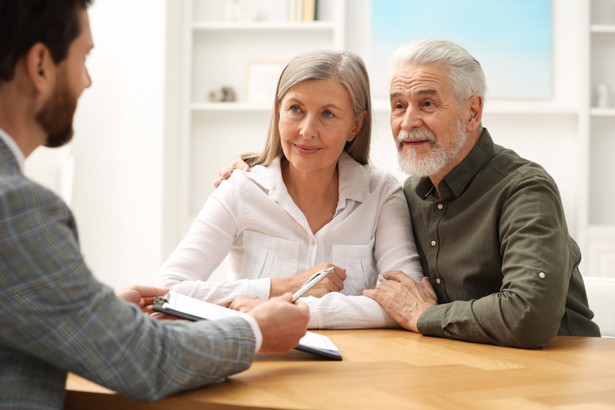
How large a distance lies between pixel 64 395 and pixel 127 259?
149 inches

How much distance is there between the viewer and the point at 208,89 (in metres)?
5.29

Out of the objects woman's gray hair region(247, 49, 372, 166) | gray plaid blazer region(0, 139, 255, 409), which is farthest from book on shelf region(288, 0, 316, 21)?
gray plaid blazer region(0, 139, 255, 409)

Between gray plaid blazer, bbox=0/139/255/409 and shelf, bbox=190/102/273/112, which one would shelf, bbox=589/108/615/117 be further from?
gray plaid blazer, bbox=0/139/255/409

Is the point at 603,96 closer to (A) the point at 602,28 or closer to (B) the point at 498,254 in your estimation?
(A) the point at 602,28

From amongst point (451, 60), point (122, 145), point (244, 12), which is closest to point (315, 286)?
point (451, 60)

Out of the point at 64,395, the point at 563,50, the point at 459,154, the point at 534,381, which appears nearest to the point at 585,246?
the point at 563,50

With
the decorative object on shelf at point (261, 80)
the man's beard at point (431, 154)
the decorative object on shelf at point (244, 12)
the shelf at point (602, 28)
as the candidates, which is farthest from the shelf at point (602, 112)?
the man's beard at point (431, 154)

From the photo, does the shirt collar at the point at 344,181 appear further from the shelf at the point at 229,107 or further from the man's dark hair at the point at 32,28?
the shelf at the point at 229,107

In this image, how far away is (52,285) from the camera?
1073mm

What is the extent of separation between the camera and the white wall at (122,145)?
4875mm

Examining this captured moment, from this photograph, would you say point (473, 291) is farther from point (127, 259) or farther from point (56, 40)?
point (127, 259)

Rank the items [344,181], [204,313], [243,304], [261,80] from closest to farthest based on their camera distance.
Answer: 1. [204,313]
2. [243,304]
3. [344,181]
4. [261,80]

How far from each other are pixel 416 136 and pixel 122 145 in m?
3.11

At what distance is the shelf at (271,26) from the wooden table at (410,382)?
3539 millimetres
